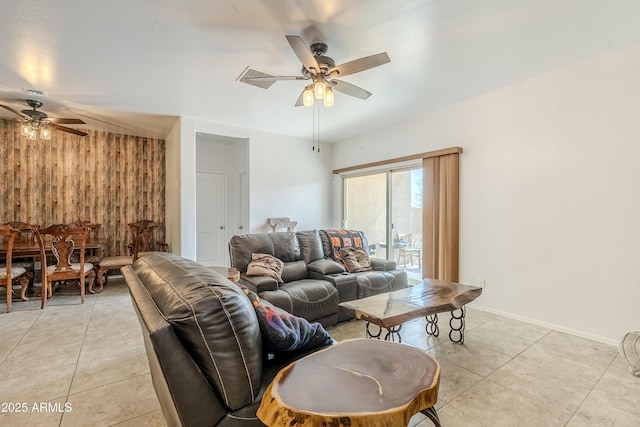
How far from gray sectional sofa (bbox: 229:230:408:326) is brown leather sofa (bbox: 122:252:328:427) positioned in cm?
162

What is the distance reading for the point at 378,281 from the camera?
11.5 ft

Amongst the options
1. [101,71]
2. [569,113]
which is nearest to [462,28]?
[569,113]

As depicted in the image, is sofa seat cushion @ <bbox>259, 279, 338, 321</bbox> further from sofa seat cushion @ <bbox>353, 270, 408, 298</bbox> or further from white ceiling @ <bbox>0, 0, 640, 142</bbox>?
white ceiling @ <bbox>0, 0, 640, 142</bbox>

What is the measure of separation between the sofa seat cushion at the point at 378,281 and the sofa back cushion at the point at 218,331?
7.63 feet

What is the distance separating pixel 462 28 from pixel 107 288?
5.79 m

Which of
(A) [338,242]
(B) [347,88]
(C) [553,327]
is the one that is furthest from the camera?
(A) [338,242]

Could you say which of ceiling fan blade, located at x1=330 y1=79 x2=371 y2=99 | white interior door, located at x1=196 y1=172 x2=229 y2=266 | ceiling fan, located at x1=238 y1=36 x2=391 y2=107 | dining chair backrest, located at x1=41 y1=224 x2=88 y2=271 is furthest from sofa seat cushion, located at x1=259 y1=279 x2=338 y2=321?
white interior door, located at x1=196 y1=172 x2=229 y2=266

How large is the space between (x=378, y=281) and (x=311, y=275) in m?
0.80

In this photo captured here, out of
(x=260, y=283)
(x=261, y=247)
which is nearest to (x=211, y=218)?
(x=261, y=247)

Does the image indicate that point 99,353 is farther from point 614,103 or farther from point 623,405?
point 614,103

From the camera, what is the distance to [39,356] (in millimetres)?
2434

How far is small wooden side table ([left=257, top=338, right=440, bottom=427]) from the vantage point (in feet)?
2.78

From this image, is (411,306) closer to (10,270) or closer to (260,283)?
(260,283)

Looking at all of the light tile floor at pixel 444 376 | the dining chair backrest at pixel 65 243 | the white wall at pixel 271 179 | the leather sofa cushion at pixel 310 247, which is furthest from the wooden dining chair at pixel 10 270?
the leather sofa cushion at pixel 310 247
